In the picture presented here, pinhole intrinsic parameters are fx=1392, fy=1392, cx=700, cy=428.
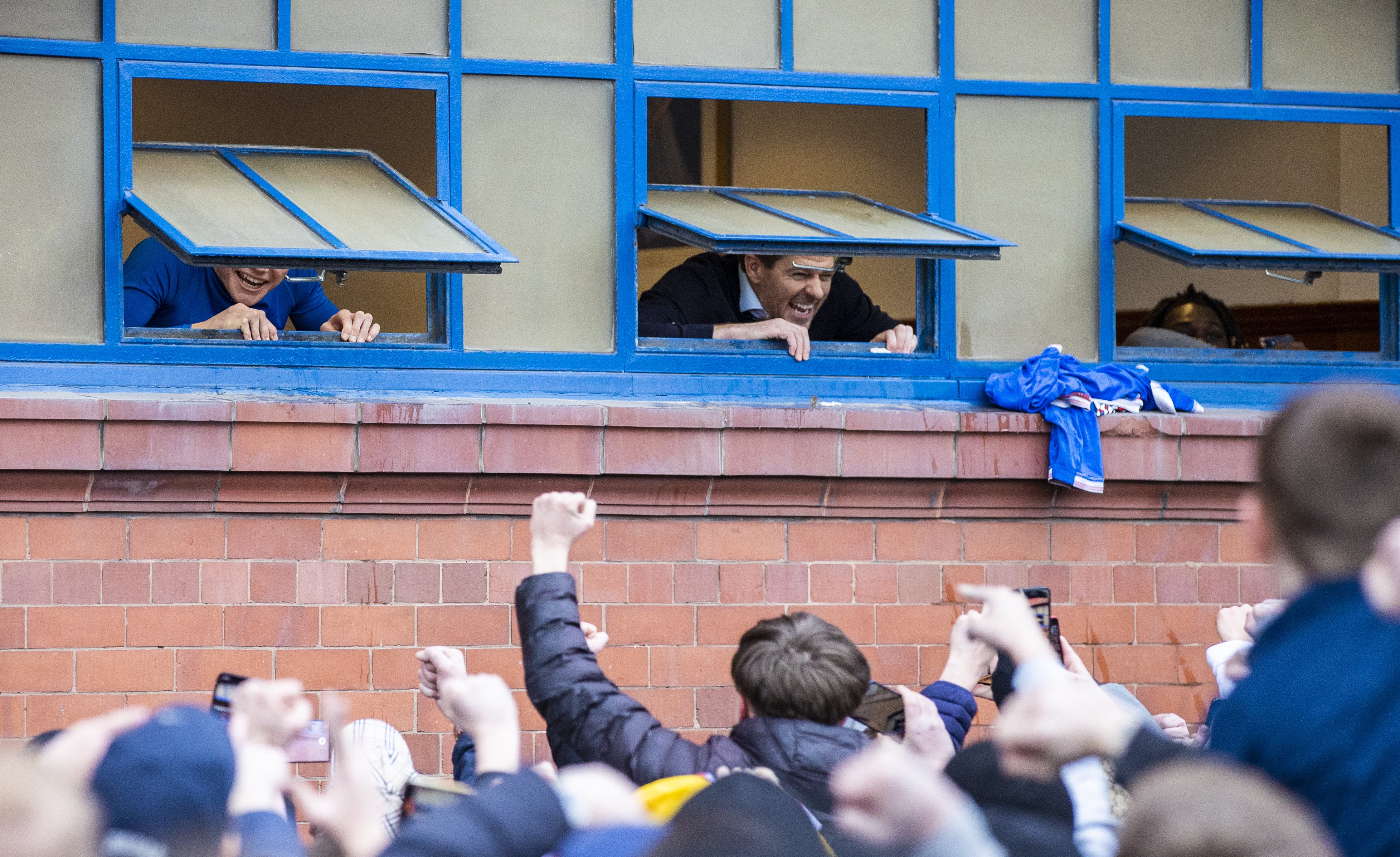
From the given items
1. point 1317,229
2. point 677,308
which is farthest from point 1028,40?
point 677,308

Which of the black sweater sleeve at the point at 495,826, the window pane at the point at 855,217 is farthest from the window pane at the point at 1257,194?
the black sweater sleeve at the point at 495,826

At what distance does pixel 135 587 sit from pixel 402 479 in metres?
0.95

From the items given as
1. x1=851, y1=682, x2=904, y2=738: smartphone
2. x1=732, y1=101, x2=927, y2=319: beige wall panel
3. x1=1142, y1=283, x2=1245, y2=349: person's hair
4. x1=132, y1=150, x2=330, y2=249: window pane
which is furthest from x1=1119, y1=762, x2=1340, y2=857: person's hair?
x1=732, y1=101, x2=927, y2=319: beige wall panel

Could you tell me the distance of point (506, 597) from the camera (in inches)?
194

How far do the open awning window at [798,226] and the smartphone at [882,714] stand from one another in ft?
6.45

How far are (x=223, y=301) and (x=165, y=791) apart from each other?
12.2ft

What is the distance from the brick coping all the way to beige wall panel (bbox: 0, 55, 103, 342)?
308 mm

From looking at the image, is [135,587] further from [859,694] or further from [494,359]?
[859,694]

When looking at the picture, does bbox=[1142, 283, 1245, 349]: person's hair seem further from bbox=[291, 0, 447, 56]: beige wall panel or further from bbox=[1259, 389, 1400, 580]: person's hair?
bbox=[1259, 389, 1400, 580]: person's hair

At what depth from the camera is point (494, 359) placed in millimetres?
5129

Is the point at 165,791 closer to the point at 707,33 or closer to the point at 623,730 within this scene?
the point at 623,730

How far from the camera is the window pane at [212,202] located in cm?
459

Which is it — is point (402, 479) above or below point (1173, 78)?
below

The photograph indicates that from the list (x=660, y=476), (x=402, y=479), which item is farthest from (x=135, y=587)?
(x=660, y=476)
